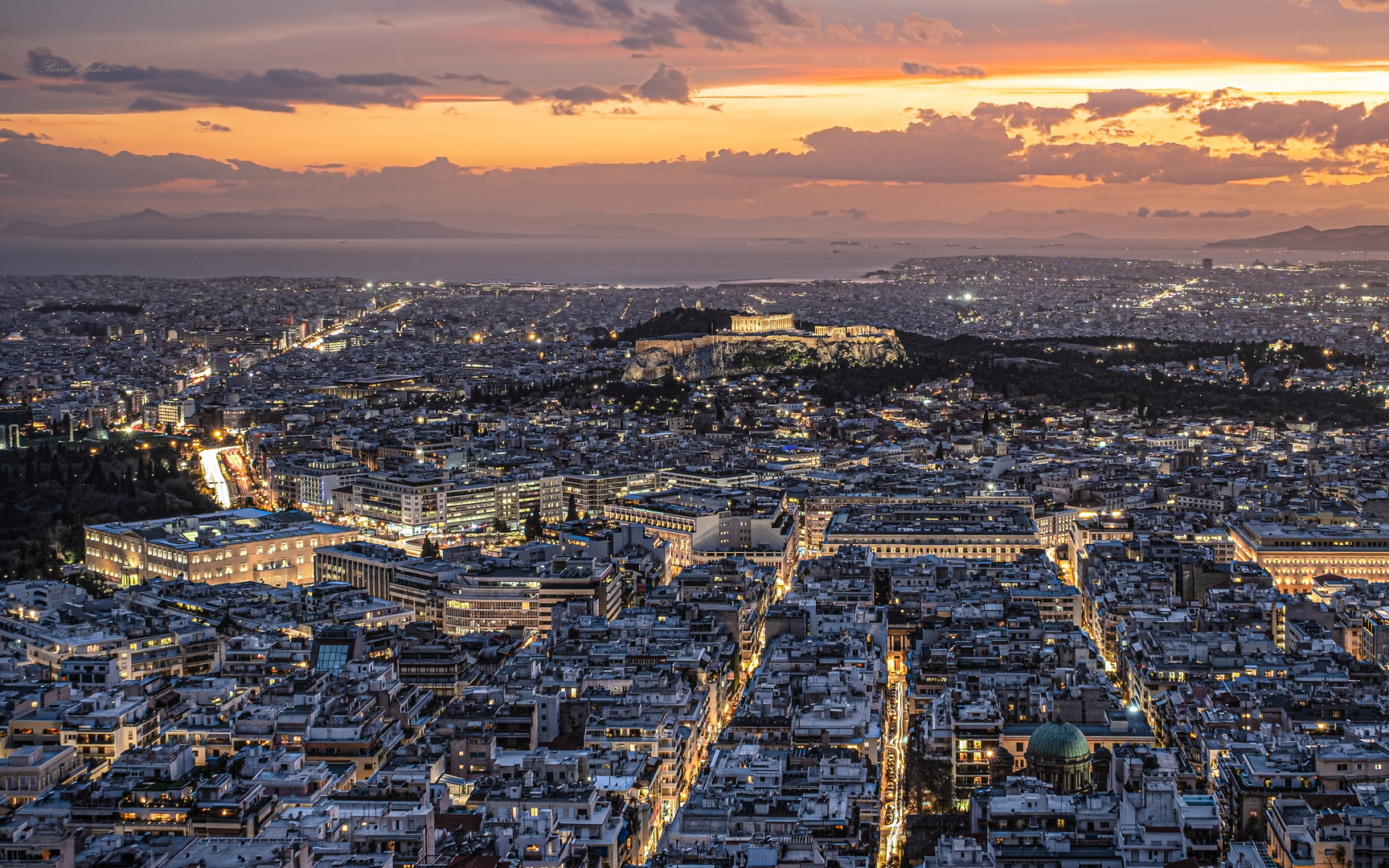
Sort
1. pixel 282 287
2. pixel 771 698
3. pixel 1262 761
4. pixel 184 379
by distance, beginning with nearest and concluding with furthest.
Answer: pixel 1262 761, pixel 771 698, pixel 184 379, pixel 282 287

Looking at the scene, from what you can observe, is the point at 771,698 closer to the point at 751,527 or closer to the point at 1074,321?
the point at 751,527

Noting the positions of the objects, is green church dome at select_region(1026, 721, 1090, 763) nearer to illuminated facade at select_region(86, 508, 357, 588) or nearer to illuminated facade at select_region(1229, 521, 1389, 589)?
illuminated facade at select_region(1229, 521, 1389, 589)

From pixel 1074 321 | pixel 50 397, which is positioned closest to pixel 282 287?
pixel 1074 321

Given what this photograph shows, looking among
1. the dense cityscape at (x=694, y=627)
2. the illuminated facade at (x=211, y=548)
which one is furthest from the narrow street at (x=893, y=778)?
the illuminated facade at (x=211, y=548)

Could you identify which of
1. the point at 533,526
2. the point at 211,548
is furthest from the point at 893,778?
the point at 533,526

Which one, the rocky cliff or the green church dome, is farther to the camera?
the rocky cliff

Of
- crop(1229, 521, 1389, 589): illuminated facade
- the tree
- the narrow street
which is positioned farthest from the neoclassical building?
the tree

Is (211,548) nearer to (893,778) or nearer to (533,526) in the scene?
(533,526)
